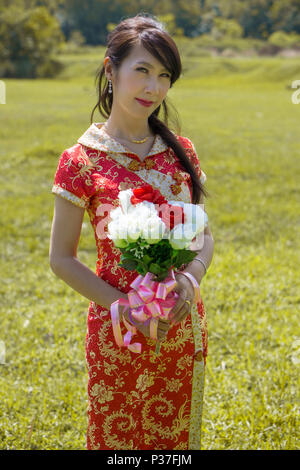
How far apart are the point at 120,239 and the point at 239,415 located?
74.2 inches

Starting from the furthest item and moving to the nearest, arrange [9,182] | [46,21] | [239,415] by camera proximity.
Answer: [46,21] → [9,182] → [239,415]

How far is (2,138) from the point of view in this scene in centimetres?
1286

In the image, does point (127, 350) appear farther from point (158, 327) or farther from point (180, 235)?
point (180, 235)

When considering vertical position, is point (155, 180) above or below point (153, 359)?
above

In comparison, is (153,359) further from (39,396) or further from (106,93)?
(39,396)

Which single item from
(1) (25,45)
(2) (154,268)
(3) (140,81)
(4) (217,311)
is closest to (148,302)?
(2) (154,268)

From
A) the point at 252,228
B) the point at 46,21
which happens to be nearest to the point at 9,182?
the point at 252,228

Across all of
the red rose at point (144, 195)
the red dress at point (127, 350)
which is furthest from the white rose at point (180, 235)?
the red dress at point (127, 350)

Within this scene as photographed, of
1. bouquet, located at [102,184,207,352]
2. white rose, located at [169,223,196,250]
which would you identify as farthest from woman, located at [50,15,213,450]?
white rose, located at [169,223,196,250]

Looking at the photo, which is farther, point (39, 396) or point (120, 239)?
point (39, 396)

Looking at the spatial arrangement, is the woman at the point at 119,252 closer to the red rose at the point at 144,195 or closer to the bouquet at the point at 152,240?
the bouquet at the point at 152,240

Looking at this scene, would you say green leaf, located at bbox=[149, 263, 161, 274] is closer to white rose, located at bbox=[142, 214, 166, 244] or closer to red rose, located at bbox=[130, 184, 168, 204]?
white rose, located at bbox=[142, 214, 166, 244]
